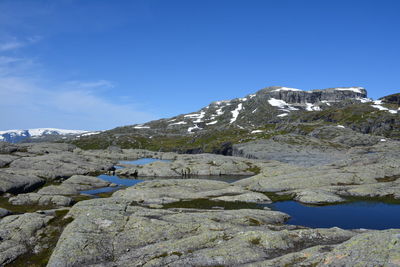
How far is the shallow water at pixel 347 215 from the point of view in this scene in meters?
58.4

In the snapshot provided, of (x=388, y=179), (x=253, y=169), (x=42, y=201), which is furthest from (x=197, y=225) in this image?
(x=253, y=169)

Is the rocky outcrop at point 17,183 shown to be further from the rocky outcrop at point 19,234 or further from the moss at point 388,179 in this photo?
the moss at point 388,179

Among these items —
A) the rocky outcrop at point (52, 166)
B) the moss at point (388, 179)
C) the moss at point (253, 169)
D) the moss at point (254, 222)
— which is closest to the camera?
the moss at point (254, 222)

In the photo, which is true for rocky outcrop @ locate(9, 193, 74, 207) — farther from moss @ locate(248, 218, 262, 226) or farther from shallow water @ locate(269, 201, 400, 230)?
shallow water @ locate(269, 201, 400, 230)

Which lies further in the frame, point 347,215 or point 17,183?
point 17,183

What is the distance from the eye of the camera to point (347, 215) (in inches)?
2554

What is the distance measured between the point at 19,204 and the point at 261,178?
7574cm

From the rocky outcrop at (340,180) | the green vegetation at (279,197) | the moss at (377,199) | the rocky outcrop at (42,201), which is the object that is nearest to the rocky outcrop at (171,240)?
the rocky outcrop at (42,201)

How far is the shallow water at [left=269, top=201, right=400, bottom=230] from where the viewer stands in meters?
58.4

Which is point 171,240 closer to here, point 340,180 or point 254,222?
point 254,222

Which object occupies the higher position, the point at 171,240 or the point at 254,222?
the point at 171,240

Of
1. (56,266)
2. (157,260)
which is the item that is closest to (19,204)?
(56,266)

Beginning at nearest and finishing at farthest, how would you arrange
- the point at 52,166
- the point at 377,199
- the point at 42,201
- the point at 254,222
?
1. the point at 254,222
2. the point at 377,199
3. the point at 42,201
4. the point at 52,166

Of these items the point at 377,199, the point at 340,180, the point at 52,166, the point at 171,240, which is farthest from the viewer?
the point at 52,166
